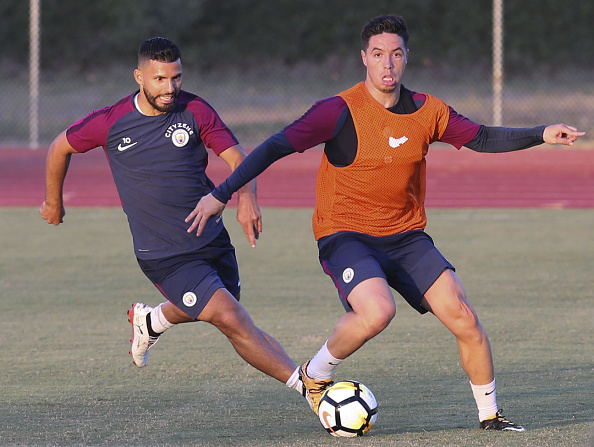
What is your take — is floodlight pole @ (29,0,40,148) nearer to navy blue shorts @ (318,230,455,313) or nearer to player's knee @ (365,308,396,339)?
navy blue shorts @ (318,230,455,313)

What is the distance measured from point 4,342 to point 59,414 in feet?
5.86

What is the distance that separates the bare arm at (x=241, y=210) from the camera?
445 centimetres

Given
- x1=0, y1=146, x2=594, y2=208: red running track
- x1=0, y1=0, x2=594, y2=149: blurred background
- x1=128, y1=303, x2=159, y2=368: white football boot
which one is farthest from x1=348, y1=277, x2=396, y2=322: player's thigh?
x1=0, y1=0, x2=594, y2=149: blurred background

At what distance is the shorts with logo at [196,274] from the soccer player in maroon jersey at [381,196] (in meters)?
0.52

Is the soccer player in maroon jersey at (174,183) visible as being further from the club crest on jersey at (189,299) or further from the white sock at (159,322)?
the white sock at (159,322)

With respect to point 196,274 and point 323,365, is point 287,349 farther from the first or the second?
point 323,365

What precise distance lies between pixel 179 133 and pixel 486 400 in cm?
198

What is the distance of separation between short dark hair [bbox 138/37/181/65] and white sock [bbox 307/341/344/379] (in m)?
1.62

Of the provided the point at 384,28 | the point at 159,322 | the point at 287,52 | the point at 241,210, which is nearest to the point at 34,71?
the point at 287,52

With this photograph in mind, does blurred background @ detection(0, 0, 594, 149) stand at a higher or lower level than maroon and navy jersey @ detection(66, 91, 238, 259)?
higher

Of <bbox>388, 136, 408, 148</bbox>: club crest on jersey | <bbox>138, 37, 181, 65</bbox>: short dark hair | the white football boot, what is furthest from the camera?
the white football boot

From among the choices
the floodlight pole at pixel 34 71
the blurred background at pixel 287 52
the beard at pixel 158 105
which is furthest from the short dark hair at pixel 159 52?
the blurred background at pixel 287 52

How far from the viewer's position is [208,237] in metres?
5.07

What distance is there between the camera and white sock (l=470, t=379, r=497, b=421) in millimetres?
4398
